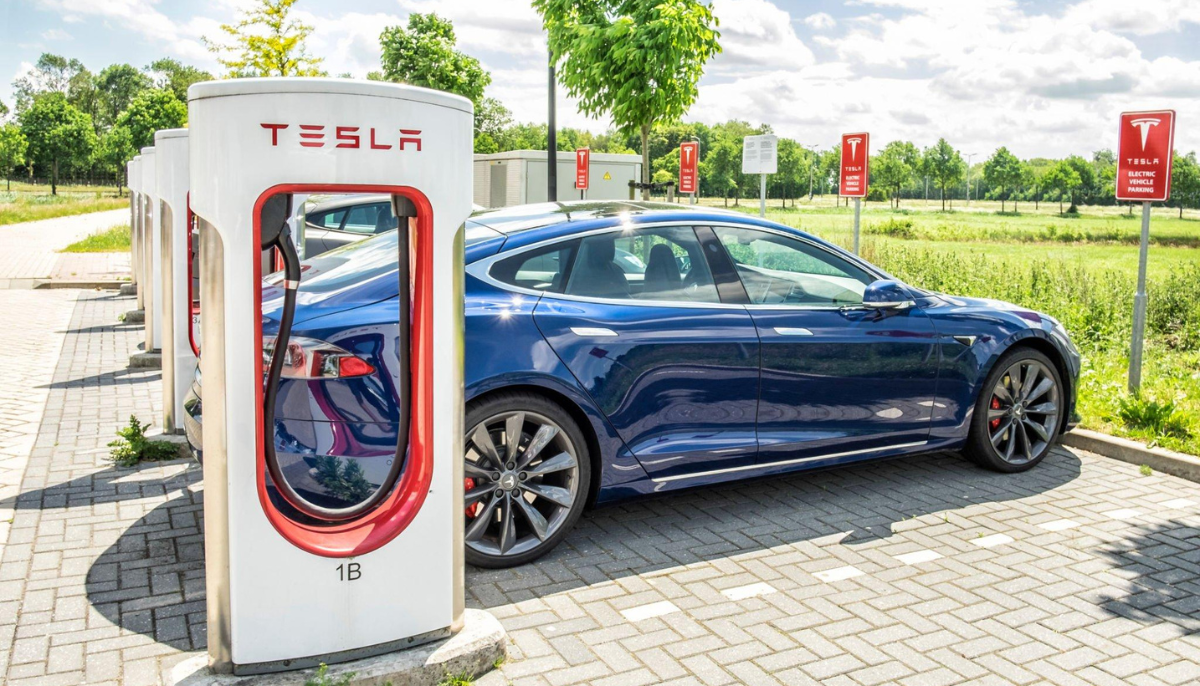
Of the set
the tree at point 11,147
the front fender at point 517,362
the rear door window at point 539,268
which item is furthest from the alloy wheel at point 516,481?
the tree at point 11,147

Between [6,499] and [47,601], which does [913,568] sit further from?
[6,499]

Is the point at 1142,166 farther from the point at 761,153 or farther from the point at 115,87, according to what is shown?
the point at 115,87

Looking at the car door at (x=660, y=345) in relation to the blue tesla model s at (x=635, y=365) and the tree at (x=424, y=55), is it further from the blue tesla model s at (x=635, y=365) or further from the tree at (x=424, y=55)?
the tree at (x=424, y=55)

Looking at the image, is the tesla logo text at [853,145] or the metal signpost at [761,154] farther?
the metal signpost at [761,154]

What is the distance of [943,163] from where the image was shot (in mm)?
116188

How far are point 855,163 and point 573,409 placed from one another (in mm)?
7025

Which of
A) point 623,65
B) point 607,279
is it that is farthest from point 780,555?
point 623,65

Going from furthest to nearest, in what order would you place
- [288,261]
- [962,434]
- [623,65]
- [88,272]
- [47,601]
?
[88,272], [623,65], [962,434], [47,601], [288,261]

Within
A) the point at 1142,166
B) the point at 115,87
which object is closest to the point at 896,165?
the point at 115,87

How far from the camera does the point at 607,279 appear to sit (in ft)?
15.9

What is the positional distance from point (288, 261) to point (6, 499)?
131 inches

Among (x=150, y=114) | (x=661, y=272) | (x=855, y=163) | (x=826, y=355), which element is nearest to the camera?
(x=661, y=272)

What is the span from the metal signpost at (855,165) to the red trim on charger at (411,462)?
7845 mm

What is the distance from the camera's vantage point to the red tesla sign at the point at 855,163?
1055cm
